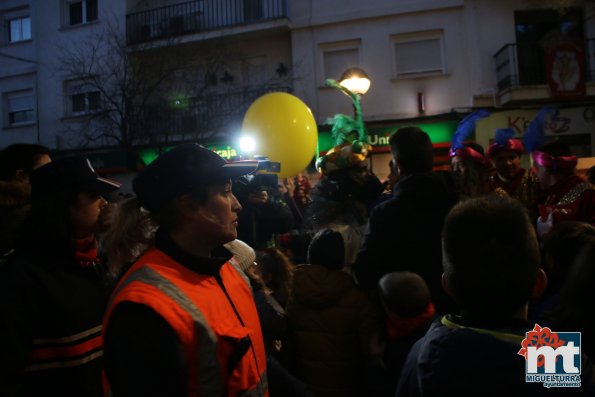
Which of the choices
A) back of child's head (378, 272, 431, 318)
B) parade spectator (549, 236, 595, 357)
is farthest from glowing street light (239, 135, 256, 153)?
parade spectator (549, 236, 595, 357)

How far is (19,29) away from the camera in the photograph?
17734mm

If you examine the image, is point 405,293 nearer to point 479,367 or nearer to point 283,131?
point 479,367

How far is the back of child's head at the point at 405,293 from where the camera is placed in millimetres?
2375

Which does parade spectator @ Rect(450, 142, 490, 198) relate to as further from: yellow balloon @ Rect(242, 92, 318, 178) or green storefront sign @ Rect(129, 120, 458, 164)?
green storefront sign @ Rect(129, 120, 458, 164)

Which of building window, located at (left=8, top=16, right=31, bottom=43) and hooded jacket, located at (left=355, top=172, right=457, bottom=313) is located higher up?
building window, located at (left=8, top=16, right=31, bottom=43)

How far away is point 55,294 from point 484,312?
5.08ft

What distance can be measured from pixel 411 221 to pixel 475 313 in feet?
4.39

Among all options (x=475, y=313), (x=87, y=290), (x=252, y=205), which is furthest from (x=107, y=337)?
(x=252, y=205)

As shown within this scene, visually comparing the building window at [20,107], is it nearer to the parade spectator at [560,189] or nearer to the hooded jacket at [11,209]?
the hooded jacket at [11,209]

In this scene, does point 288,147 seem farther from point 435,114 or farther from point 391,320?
point 435,114

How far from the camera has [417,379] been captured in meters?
1.20

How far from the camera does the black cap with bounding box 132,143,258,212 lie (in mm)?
1503

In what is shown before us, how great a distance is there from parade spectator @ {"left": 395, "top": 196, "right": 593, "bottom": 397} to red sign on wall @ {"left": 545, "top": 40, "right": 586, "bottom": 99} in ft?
41.8

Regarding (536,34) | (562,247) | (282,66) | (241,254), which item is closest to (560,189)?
(562,247)
